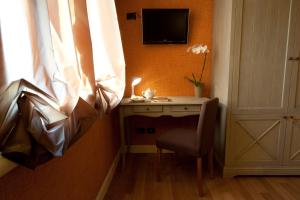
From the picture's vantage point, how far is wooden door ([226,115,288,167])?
2.14 m

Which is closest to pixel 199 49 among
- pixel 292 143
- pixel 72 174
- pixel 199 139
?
pixel 199 139

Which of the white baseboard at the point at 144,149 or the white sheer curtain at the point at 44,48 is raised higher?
the white sheer curtain at the point at 44,48

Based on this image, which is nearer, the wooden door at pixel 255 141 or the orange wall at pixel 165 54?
the wooden door at pixel 255 141

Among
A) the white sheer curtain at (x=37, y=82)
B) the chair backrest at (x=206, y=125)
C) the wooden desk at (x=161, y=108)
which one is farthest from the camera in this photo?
the wooden desk at (x=161, y=108)

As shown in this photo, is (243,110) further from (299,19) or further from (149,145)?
(149,145)

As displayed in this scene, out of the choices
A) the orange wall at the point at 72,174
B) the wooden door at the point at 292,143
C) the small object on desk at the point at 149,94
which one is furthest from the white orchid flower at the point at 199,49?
the orange wall at the point at 72,174

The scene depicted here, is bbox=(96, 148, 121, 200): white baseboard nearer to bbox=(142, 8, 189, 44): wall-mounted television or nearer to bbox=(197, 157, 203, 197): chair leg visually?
bbox=(197, 157, 203, 197): chair leg

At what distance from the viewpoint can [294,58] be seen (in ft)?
6.57

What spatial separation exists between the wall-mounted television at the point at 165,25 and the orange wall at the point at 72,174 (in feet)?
3.84

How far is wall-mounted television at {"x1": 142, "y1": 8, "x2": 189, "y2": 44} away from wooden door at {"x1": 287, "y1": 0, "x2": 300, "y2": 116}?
43.0 inches

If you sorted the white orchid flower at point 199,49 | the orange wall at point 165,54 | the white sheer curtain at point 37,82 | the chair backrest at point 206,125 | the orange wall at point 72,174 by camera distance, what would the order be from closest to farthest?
the white sheer curtain at point 37,82
the orange wall at point 72,174
the chair backrest at point 206,125
the white orchid flower at point 199,49
the orange wall at point 165,54

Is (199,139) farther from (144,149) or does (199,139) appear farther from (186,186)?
(144,149)

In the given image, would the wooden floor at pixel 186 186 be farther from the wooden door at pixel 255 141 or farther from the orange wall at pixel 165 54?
the orange wall at pixel 165 54

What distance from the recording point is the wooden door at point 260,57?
1.95 m
